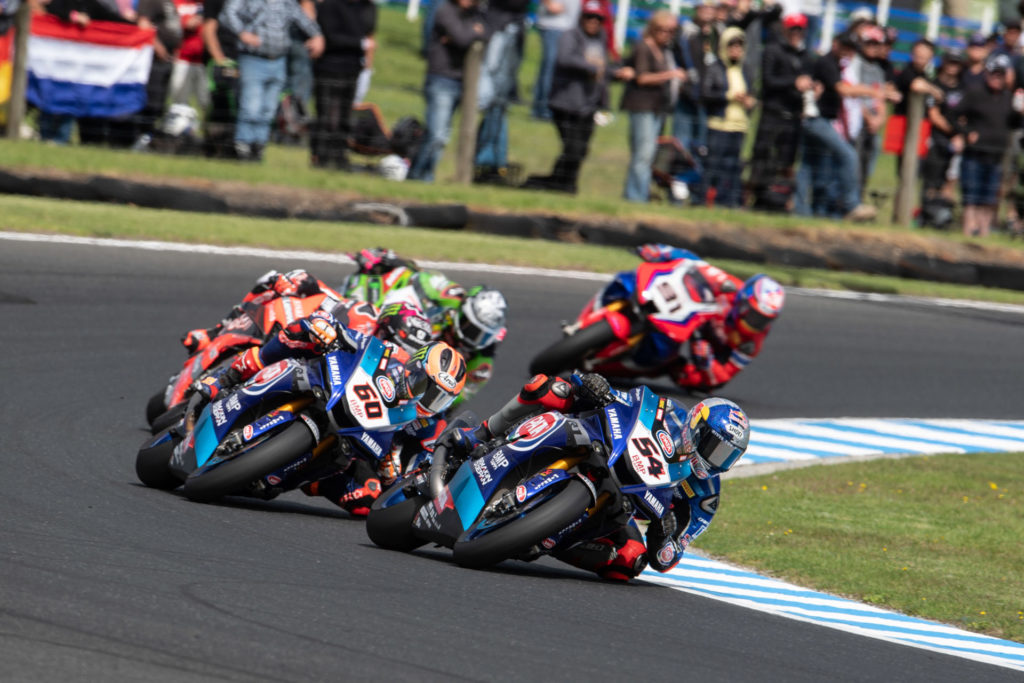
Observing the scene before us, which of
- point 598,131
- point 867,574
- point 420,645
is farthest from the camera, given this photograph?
point 598,131

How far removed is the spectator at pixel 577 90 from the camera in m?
17.1

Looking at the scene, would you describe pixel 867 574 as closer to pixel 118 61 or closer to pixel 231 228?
pixel 231 228

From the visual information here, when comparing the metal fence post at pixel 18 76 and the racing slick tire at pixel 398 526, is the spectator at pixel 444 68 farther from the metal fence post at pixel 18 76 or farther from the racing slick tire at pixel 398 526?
the racing slick tire at pixel 398 526

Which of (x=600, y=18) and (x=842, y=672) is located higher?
(x=600, y=18)

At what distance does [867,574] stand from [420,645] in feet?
12.6

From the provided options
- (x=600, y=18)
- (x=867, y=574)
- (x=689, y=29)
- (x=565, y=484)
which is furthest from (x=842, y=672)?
(x=689, y=29)

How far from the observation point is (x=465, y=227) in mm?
16594

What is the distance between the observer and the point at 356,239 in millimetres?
15289

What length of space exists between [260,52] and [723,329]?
6.27m

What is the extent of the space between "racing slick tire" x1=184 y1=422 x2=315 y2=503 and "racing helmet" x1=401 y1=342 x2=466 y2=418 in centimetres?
50

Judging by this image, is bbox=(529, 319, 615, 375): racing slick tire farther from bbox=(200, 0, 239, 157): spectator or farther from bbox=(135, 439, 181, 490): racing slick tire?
bbox=(200, 0, 239, 157): spectator

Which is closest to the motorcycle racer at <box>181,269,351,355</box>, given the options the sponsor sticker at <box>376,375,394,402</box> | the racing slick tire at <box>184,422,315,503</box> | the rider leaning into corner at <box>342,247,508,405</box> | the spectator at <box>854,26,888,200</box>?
the rider leaning into corner at <box>342,247,508,405</box>

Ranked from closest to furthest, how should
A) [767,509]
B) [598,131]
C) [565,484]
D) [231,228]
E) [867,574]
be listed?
[565,484]
[867,574]
[767,509]
[231,228]
[598,131]

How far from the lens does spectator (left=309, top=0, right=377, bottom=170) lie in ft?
55.5
